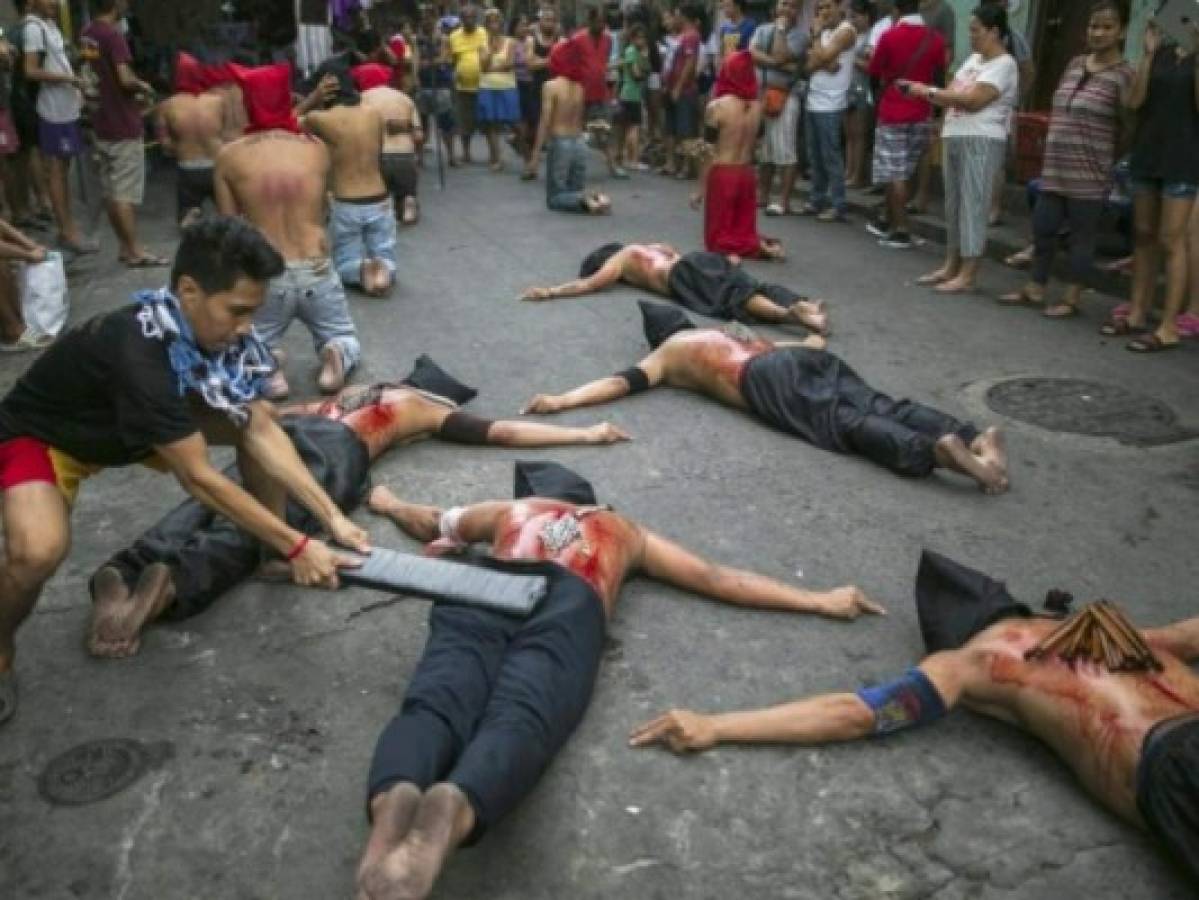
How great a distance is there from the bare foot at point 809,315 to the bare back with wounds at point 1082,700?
375cm

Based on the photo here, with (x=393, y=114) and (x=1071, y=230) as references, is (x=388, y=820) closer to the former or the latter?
(x=1071, y=230)

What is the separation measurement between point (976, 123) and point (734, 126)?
71.2 inches

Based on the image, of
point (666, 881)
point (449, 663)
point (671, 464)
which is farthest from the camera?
point (671, 464)

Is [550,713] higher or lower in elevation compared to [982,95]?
lower

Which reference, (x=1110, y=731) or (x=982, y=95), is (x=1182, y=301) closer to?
(x=982, y=95)

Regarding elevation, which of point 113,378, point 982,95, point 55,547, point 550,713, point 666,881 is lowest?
point 666,881

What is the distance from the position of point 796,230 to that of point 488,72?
217 inches

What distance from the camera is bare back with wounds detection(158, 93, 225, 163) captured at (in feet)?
27.2

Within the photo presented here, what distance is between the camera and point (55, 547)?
3076 mm

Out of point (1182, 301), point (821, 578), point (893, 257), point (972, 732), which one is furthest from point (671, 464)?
point (893, 257)

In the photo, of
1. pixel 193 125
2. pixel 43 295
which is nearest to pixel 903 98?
pixel 193 125

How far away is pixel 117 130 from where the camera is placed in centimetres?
846

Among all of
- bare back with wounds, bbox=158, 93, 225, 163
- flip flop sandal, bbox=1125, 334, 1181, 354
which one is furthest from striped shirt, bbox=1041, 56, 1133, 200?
bare back with wounds, bbox=158, 93, 225, 163

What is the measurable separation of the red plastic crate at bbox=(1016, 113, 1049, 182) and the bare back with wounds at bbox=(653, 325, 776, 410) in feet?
15.6
